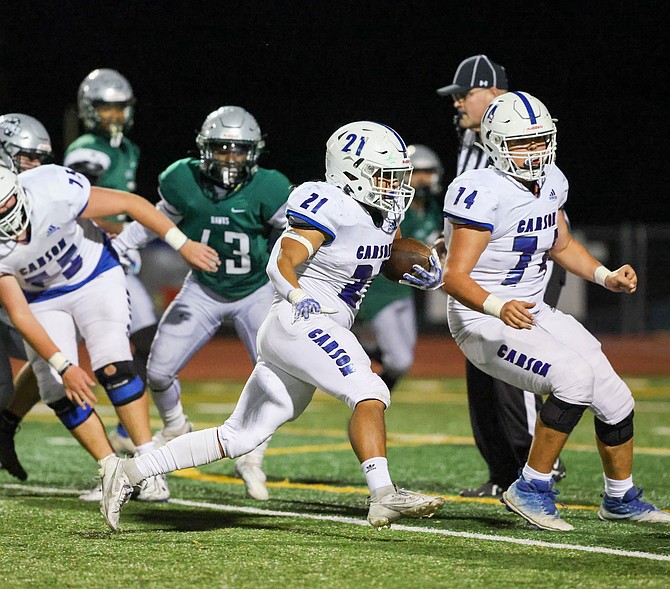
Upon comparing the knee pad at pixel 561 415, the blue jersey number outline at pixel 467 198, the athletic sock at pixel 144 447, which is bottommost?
the athletic sock at pixel 144 447

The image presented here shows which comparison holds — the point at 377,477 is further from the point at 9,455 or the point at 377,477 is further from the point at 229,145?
the point at 9,455

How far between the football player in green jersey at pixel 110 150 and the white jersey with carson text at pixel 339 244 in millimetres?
2152

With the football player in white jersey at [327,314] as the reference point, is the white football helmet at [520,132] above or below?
above

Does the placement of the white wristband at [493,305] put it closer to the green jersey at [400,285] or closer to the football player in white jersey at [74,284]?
the football player in white jersey at [74,284]

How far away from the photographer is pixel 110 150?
22.1ft

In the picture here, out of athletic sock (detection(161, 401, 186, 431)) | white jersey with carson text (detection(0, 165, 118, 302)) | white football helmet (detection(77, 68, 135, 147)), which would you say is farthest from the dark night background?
white jersey with carson text (detection(0, 165, 118, 302))

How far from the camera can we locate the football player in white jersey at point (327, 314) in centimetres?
403

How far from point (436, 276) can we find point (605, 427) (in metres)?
0.85

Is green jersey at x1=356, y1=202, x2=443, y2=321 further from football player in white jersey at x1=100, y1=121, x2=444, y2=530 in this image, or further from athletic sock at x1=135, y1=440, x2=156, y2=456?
football player in white jersey at x1=100, y1=121, x2=444, y2=530

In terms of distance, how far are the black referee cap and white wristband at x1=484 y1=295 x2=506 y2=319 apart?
1650 mm

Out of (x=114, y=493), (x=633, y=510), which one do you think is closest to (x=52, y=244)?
(x=114, y=493)

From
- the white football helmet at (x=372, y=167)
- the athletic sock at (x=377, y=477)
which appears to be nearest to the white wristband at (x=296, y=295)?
the white football helmet at (x=372, y=167)

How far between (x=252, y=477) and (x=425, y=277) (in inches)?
60.6

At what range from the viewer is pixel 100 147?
22.0 feet
